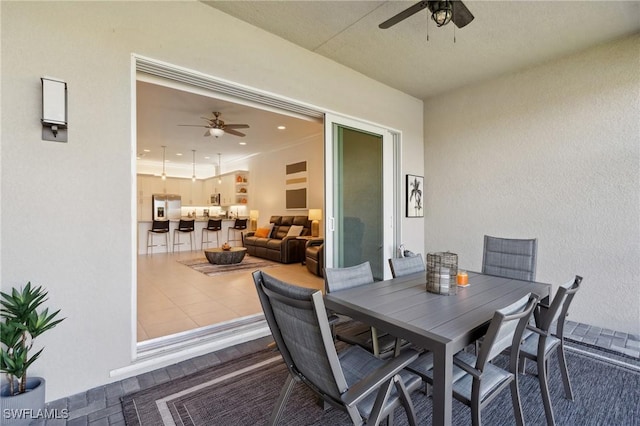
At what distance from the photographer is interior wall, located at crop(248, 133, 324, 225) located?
7.20 m

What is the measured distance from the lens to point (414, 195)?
4.43 m

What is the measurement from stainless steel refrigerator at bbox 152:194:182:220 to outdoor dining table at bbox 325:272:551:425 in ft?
32.0

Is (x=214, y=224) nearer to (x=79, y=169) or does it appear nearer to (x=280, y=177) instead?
(x=280, y=177)

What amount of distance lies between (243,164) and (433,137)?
698cm

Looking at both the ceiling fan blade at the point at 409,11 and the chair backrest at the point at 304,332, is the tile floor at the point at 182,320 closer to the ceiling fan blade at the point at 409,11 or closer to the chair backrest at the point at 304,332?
the chair backrest at the point at 304,332

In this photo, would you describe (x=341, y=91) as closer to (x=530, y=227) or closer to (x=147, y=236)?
(x=530, y=227)

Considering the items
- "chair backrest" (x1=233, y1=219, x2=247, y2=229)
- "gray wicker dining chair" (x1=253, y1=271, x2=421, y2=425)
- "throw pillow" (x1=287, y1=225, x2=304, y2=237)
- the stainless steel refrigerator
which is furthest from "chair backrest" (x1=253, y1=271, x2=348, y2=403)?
the stainless steel refrigerator

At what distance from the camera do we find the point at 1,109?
67.7 inches

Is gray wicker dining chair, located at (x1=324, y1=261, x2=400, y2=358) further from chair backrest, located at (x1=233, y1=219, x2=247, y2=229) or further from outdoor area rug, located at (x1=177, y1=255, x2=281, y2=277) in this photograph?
chair backrest, located at (x1=233, y1=219, x2=247, y2=229)

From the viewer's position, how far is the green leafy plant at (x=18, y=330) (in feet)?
5.15

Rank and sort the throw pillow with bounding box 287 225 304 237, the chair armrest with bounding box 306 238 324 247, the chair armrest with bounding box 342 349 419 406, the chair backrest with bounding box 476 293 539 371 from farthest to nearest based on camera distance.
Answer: the throw pillow with bounding box 287 225 304 237 → the chair armrest with bounding box 306 238 324 247 → the chair backrest with bounding box 476 293 539 371 → the chair armrest with bounding box 342 349 419 406

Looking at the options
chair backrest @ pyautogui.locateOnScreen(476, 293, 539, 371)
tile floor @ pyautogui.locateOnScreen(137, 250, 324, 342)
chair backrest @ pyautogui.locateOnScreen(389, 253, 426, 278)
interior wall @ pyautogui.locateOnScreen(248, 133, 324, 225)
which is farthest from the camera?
interior wall @ pyautogui.locateOnScreen(248, 133, 324, 225)

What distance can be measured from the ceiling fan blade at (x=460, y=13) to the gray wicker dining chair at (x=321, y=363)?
7.20 feet

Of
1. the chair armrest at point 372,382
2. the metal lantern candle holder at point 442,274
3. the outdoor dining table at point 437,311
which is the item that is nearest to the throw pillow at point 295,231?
the outdoor dining table at point 437,311
